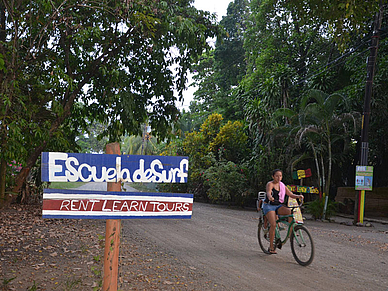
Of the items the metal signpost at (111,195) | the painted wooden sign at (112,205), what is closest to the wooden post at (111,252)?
the metal signpost at (111,195)

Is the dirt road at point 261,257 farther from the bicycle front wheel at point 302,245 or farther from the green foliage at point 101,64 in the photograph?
the green foliage at point 101,64

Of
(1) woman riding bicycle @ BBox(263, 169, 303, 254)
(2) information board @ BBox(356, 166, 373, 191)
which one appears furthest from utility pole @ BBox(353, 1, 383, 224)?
(1) woman riding bicycle @ BBox(263, 169, 303, 254)

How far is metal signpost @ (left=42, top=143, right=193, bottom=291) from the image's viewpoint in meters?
4.03

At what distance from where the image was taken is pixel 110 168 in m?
4.21

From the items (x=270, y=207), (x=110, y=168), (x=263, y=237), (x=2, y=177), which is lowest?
(x=263, y=237)

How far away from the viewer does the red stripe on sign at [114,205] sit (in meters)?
4.02

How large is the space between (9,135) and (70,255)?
399 centimetres

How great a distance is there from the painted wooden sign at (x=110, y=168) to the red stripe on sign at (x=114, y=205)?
9.0 inches

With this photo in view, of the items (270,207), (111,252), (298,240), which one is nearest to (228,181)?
(270,207)

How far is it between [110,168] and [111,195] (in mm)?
290

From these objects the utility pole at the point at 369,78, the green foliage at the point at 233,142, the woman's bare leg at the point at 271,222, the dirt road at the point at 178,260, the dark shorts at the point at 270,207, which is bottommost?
the dirt road at the point at 178,260

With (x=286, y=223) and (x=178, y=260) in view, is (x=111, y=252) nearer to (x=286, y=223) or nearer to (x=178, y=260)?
(x=178, y=260)

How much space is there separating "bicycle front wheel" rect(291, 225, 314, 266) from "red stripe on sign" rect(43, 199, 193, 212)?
11.3 feet

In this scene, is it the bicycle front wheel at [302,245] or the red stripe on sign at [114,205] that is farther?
the bicycle front wheel at [302,245]
